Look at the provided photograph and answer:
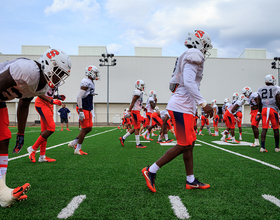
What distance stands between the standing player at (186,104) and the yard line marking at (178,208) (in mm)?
325

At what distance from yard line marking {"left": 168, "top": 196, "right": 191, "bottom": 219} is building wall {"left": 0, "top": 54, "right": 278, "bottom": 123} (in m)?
30.7

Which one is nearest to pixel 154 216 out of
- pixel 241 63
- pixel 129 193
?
pixel 129 193

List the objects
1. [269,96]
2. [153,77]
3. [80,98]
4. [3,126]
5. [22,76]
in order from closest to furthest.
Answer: [22,76] → [3,126] → [80,98] → [269,96] → [153,77]

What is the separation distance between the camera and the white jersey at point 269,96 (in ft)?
19.6

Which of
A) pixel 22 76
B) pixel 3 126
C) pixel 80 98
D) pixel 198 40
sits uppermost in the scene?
pixel 198 40

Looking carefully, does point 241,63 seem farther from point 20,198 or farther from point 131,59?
point 20,198

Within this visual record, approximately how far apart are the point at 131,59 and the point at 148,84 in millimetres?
4842

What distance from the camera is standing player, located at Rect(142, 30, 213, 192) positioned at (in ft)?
8.89

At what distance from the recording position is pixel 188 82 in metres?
2.70

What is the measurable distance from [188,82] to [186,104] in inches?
12.2

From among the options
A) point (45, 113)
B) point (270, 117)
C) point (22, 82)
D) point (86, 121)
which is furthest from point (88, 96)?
point (270, 117)

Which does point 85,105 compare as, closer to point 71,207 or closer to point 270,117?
point 71,207

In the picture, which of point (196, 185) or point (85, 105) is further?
point (85, 105)

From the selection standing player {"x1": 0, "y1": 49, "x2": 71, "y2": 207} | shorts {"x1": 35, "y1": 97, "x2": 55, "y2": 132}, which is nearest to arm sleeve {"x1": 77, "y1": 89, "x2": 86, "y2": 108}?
shorts {"x1": 35, "y1": 97, "x2": 55, "y2": 132}
